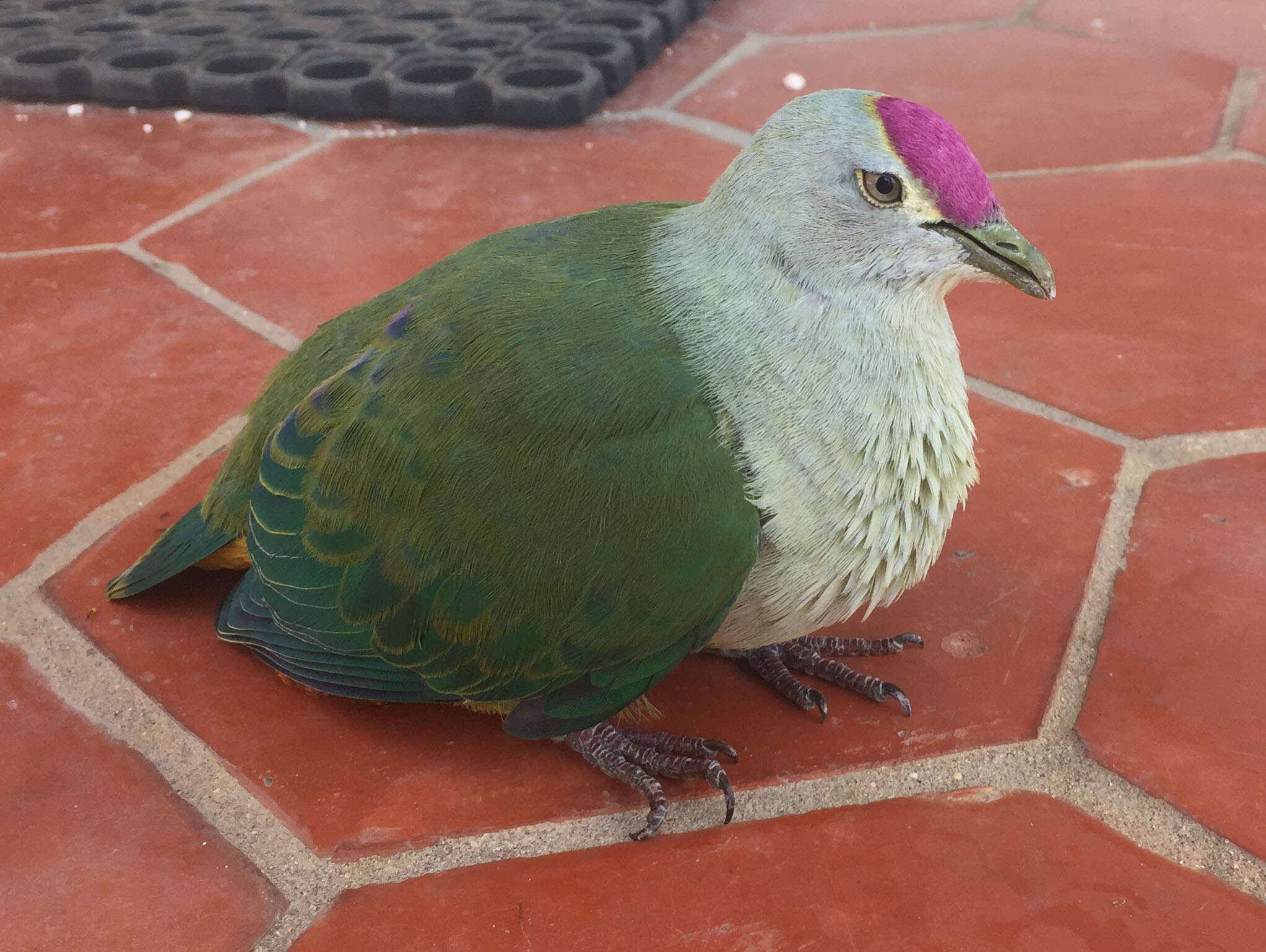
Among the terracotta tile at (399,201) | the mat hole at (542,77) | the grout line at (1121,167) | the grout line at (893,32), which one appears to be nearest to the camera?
the terracotta tile at (399,201)

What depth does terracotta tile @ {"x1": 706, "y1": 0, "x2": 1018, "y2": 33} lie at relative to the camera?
322 centimetres

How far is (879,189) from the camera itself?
1.19 m

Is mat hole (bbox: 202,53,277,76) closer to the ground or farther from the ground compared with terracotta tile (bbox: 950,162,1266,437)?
farther from the ground

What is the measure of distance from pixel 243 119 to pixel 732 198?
1.86 metres

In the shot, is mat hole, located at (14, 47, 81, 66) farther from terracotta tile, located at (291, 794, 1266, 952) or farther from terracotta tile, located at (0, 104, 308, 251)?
terracotta tile, located at (291, 794, 1266, 952)

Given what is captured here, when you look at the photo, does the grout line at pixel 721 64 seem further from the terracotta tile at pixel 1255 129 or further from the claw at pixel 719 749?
the claw at pixel 719 749

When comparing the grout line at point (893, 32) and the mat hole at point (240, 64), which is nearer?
the mat hole at point (240, 64)

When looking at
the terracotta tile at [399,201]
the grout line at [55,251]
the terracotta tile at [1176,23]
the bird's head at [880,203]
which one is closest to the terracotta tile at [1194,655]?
the bird's head at [880,203]

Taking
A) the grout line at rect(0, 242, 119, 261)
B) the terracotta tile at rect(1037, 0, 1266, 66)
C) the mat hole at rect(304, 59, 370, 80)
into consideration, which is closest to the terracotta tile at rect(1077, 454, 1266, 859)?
the terracotta tile at rect(1037, 0, 1266, 66)

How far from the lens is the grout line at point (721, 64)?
9.15 feet

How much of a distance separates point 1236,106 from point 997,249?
6.29 ft

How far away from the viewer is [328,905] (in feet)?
3.83

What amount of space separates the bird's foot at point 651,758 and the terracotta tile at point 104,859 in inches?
14.7

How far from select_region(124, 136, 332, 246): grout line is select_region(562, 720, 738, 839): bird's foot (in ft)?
5.02
